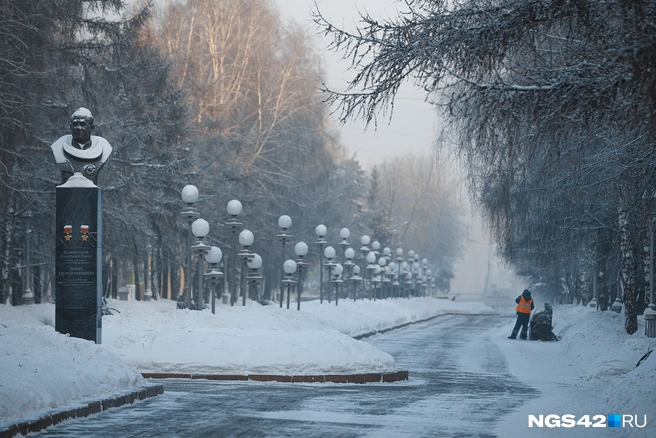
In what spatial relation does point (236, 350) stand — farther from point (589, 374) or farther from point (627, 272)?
point (627, 272)

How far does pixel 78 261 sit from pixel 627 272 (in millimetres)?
13057

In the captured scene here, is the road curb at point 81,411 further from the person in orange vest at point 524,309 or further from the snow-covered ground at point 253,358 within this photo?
the person in orange vest at point 524,309

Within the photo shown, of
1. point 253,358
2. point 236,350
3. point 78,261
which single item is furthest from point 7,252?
point 253,358

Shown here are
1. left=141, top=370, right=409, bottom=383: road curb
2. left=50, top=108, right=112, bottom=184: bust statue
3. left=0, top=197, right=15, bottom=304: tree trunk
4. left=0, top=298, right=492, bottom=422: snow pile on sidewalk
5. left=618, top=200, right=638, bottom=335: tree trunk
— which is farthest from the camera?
left=0, top=197, right=15, bottom=304: tree trunk

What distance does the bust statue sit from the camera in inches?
692

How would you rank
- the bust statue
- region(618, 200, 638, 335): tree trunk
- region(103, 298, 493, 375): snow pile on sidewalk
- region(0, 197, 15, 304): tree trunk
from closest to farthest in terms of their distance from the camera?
region(103, 298, 493, 375): snow pile on sidewalk < the bust statue < region(618, 200, 638, 335): tree trunk < region(0, 197, 15, 304): tree trunk

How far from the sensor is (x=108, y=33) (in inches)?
1227

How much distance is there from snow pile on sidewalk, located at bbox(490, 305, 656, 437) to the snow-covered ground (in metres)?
0.02

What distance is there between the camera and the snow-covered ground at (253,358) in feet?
34.8

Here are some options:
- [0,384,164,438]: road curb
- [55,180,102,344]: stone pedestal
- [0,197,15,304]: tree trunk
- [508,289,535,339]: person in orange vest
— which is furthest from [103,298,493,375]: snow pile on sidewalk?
[508,289,535,339]: person in orange vest

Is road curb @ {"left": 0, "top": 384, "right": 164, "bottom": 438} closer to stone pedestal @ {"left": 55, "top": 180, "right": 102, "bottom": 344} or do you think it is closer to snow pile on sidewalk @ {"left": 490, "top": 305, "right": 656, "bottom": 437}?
stone pedestal @ {"left": 55, "top": 180, "right": 102, "bottom": 344}

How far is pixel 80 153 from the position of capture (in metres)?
17.6

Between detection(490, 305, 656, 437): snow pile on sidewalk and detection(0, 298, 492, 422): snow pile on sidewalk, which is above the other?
detection(0, 298, 492, 422): snow pile on sidewalk

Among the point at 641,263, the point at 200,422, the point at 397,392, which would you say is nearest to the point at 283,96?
the point at 641,263
